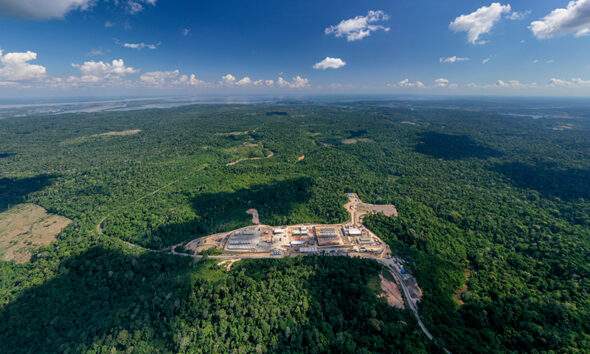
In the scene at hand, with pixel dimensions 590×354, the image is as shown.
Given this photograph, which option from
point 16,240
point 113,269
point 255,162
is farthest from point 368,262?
Answer: point 16,240

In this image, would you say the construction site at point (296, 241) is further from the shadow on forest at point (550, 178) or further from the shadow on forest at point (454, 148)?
the shadow on forest at point (454, 148)

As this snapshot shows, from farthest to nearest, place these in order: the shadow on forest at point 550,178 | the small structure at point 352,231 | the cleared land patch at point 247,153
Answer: the cleared land patch at point 247,153 → the shadow on forest at point 550,178 → the small structure at point 352,231

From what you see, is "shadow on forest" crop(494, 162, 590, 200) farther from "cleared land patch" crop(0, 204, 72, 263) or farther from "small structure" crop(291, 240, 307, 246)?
"cleared land patch" crop(0, 204, 72, 263)

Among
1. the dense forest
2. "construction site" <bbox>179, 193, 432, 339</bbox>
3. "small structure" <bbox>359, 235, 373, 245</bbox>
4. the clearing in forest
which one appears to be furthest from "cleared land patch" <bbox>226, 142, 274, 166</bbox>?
the clearing in forest

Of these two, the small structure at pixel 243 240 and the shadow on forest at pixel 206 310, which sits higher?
the small structure at pixel 243 240

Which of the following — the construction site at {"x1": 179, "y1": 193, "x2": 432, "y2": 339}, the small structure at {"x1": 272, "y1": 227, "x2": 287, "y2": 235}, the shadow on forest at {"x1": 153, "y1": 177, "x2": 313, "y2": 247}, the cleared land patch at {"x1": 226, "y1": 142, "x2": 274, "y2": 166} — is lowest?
the construction site at {"x1": 179, "y1": 193, "x2": 432, "y2": 339}

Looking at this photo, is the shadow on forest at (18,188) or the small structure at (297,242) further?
the shadow on forest at (18,188)

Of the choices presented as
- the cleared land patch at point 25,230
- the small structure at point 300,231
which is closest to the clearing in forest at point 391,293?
the small structure at point 300,231
